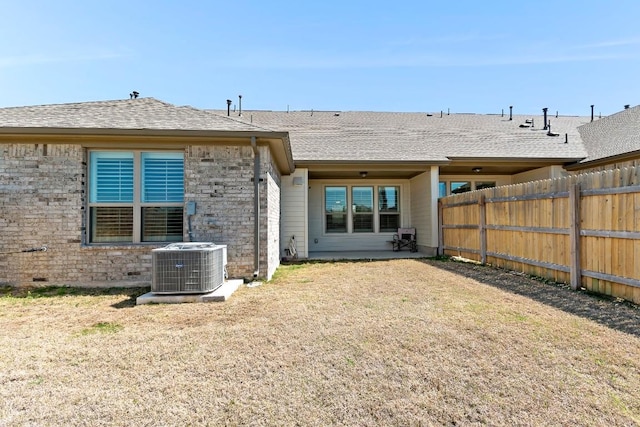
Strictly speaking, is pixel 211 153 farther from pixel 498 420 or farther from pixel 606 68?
pixel 606 68

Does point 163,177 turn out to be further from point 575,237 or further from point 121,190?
point 575,237

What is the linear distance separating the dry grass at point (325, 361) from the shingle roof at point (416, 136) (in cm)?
597

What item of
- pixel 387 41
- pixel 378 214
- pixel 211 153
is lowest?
pixel 378 214

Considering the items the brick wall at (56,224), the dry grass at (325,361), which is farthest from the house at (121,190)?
the dry grass at (325,361)

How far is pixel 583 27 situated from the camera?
29.7ft

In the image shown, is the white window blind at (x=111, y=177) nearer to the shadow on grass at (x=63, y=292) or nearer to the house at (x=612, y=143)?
the shadow on grass at (x=63, y=292)

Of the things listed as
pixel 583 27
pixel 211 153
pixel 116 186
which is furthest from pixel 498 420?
pixel 583 27

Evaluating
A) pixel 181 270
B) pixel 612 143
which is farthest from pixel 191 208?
pixel 612 143

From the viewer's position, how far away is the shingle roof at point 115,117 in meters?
5.30

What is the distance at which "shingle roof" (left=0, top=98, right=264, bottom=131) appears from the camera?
5.30 meters

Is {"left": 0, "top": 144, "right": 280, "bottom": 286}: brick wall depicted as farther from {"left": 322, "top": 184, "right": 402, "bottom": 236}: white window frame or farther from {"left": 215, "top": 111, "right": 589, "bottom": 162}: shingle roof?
{"left": 322, "top": 184, "right": 402, "bottom": 236}: white window frame

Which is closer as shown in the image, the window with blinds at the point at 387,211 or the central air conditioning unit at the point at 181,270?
the central air conditioning unit at the point at 181,270

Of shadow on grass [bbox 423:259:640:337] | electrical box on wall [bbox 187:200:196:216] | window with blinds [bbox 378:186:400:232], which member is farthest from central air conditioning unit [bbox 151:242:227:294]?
window with blinds [bbox 378:186:400:232]

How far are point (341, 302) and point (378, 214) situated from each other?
719cm
